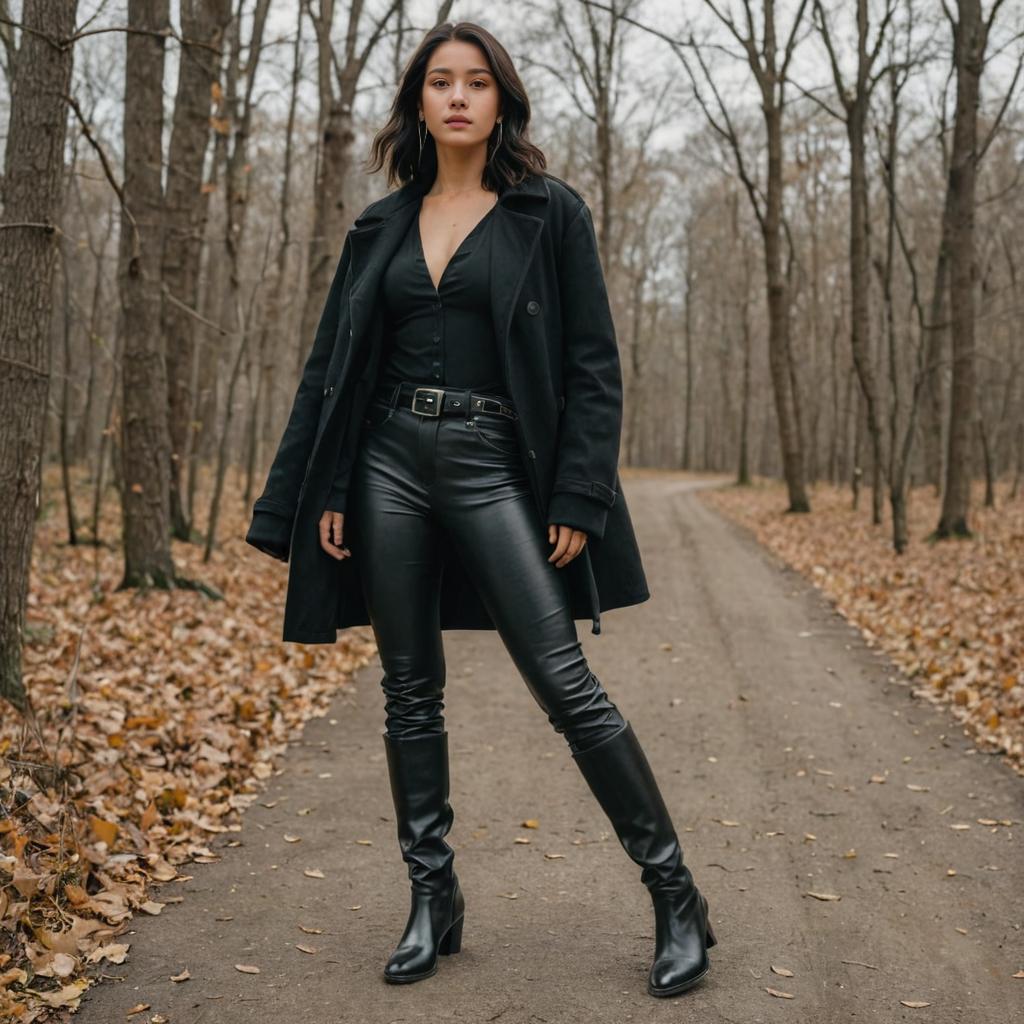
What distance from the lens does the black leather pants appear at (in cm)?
260

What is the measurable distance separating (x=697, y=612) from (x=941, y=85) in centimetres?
1217

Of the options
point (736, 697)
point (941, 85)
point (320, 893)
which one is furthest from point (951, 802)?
point (941, 85)

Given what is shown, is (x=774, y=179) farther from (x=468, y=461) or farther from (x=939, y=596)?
(x=468, y=461)

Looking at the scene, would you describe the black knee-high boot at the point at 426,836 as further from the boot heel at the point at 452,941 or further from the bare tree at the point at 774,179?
the bare tree at the point at 774,179

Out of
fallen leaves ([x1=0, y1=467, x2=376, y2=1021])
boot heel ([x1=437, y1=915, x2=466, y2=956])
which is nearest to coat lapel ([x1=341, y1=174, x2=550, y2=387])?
boot heel ([x1=437, y1=915, x2=466, y2=956])

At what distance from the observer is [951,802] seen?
4.38m

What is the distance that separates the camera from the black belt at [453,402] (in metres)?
2.64

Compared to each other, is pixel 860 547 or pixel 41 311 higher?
pixel 41 311

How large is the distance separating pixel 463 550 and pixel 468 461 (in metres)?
0.23

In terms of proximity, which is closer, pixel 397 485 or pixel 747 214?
pixel 397 485

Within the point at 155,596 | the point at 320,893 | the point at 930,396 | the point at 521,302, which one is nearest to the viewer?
the point at 521,302

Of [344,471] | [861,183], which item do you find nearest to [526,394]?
[344,471]

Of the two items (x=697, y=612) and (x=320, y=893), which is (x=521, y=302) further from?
(x=697, y=612)

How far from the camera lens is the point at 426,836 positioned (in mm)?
2779
